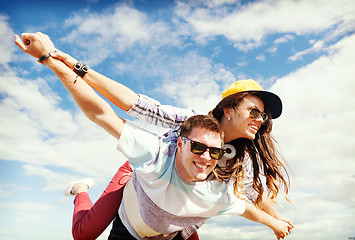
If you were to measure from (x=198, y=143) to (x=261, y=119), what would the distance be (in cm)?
116

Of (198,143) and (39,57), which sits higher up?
(39,57)

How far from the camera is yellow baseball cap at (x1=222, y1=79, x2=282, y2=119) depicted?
3996 mm

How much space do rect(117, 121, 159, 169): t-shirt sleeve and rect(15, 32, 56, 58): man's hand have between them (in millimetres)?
1071

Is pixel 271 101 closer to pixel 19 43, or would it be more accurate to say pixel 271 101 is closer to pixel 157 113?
pixel 157 113

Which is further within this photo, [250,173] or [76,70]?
[250,173]

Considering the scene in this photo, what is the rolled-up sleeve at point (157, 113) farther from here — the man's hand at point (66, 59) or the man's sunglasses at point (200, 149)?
the man's hand at point (66, 59)

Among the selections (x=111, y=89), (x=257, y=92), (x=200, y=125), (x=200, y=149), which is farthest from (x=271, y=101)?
(x=111, y=89)

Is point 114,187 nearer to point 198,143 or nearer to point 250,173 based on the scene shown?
point 198,143

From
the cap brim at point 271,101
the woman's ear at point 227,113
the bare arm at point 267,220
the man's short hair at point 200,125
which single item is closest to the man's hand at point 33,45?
the man's short hair at point 200,125

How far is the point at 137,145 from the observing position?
2988mm

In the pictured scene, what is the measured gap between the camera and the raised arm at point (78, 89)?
2781 millimetres

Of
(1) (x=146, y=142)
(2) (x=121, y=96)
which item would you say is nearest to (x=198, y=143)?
(1) (x=146, y=142)

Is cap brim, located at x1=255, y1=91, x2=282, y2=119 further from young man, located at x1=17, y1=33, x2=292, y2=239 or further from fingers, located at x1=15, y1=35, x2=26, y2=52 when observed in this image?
fingers, located at x1=15, y1=35, x2=26, y2=52

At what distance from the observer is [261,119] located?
3963 mm
